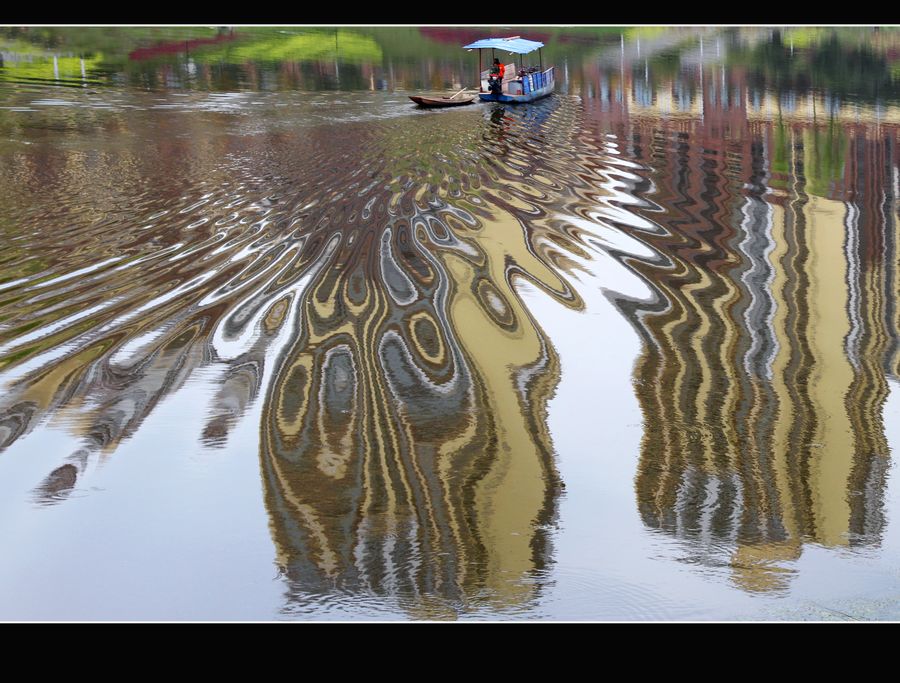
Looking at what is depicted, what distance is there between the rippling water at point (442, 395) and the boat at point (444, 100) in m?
10.4

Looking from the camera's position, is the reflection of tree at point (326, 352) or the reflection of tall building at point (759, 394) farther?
the reflection of tall building at point (759, 394)

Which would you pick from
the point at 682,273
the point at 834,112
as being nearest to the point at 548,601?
the point at 682,273

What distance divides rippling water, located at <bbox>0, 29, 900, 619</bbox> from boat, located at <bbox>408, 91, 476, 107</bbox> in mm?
10420

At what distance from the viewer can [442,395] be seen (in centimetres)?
938

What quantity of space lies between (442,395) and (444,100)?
21.8 metres

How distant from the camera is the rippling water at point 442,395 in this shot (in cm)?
667

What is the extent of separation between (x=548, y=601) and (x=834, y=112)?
2720 cm

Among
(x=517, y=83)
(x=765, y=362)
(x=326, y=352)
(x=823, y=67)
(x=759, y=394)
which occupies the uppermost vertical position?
(x=823, y=67)

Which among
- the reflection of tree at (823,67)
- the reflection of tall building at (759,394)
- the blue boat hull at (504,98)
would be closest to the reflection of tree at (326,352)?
the reflection of tall building at (759,394)

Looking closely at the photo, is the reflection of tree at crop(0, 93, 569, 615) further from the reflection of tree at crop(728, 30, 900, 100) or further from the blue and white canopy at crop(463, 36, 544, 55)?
the reflection of tree at crop(728, 30, 900, 100)

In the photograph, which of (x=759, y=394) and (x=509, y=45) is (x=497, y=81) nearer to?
(x=509, y=45)

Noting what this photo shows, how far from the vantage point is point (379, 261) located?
1334cm

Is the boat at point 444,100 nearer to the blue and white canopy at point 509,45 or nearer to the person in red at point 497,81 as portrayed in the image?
the person in red at point 497,81

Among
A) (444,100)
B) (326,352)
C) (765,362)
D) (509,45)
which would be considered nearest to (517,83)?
(444,100)
